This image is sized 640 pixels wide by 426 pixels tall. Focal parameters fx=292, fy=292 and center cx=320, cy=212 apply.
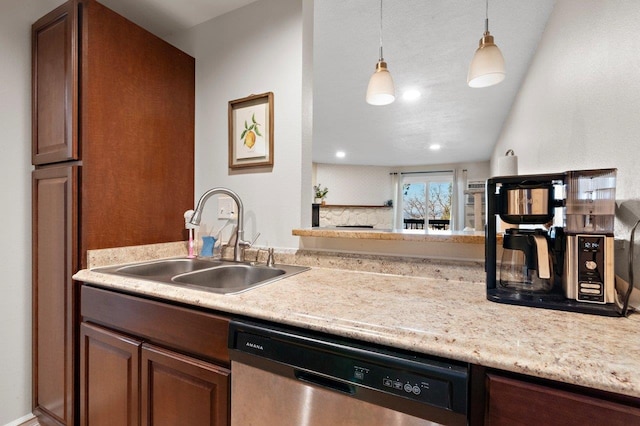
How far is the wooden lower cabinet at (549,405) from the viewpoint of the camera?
498mm

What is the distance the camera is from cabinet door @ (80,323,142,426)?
1.06 meters

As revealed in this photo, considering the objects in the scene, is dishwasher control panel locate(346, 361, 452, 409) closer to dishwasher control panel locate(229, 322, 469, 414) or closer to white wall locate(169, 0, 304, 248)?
dishwasher control panel locate(229, 322, 469, 414)

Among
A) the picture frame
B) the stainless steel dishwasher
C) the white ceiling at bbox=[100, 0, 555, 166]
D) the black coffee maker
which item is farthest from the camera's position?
the white ceiling at bbox=[100, 0, 555, 166]

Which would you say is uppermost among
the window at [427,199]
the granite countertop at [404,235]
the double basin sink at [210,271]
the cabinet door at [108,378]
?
the window at [427,199]

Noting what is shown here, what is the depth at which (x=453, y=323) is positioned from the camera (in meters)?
0.71

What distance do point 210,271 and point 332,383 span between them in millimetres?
891

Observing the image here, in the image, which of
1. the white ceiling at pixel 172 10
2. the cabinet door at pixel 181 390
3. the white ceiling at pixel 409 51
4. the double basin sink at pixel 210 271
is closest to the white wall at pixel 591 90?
the white ceiling at pixel 409 51

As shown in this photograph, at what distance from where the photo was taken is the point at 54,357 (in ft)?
4.51

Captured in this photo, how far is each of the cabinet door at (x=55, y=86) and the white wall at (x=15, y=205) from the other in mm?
56

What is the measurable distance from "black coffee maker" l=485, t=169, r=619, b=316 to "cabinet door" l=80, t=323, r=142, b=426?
126 centimetres

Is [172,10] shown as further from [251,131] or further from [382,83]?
[382,83]

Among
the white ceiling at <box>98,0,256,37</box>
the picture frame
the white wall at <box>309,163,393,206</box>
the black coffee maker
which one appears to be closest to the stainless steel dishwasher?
the black coffee maker

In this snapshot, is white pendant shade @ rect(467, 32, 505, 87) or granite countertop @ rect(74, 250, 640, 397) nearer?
granite countertop @ rect(74, 250, 640, 397)

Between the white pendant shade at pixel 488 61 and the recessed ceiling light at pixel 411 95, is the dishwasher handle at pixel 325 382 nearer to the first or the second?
the white pendant shade at pixel 488 61
